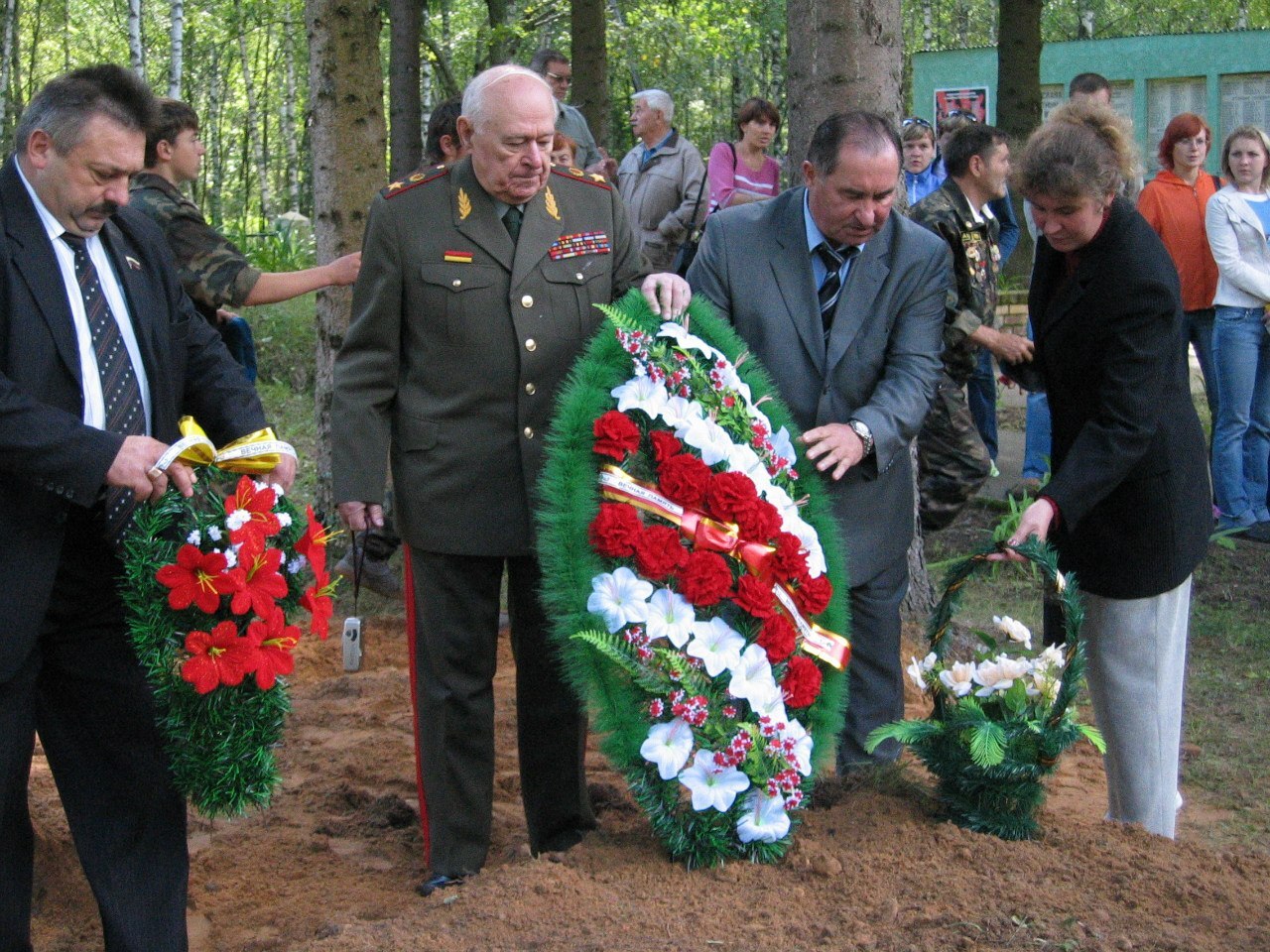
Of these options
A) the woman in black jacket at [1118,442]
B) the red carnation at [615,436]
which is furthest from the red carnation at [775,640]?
the woman in black jacket at [1118,442]

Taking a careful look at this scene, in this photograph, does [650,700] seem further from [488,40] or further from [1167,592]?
[488,40]

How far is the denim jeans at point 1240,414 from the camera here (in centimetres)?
813

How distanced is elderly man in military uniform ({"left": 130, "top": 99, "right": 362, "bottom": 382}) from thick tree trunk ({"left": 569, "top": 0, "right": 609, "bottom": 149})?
8.34 m

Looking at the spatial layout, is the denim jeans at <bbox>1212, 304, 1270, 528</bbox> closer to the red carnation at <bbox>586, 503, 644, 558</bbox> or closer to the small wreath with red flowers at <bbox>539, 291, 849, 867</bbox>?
the small wreath with red flowers at <bbox>539, 291, 849, 867</bbox>

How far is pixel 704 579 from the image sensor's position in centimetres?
326

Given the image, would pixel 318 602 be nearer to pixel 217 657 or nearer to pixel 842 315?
pixel 217 657

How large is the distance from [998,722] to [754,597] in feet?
2.22

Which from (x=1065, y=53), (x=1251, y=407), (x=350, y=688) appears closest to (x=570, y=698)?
(x=350, y=688)

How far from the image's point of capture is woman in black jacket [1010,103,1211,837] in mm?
3539

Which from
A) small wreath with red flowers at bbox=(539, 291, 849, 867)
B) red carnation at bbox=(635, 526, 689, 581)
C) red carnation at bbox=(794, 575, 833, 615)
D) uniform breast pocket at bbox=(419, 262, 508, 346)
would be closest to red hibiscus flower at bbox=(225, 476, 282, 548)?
small wreath with red flowers at bbox=(539, 291, 849, 867)

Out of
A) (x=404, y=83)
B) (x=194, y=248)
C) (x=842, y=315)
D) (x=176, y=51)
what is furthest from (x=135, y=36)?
(x=842, y=315)

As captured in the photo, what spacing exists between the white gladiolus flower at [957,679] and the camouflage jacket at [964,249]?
7.65 ft

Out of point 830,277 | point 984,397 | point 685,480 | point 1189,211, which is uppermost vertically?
point 1189,211

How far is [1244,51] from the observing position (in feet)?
83.8
